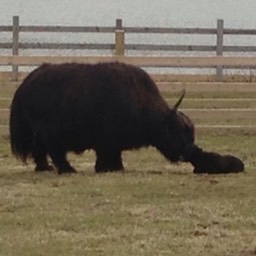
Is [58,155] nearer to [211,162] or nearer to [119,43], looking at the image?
[211,162]

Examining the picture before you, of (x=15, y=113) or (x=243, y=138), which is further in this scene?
(x=243, y=138)

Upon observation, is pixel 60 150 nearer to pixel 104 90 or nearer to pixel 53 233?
pixel 104 90

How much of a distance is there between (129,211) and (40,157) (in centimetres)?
325

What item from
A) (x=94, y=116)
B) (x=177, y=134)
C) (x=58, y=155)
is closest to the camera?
(x=94, y=116)

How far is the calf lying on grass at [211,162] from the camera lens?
1273 centimetres

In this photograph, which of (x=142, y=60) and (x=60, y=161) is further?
(x=142, y=60)

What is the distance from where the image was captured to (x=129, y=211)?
1005 centimetres

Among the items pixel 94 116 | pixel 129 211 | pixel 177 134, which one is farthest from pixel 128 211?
pixel 177 134

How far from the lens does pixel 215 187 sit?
1163 cm

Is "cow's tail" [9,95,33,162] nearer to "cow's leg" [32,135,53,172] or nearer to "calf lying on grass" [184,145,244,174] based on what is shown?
"cow's leg" [32,135,53,172]

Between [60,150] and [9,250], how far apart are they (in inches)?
174

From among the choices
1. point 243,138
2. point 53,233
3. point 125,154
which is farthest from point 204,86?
point 53,233

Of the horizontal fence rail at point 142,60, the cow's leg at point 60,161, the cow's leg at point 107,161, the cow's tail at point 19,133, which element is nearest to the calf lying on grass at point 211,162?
the cow's leg at point 107,161

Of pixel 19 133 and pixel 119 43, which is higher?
pixel 19 133
